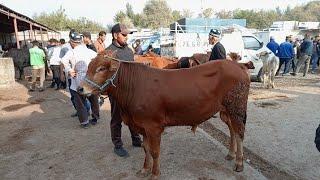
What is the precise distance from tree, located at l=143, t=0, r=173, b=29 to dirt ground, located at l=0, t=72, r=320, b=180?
5915 cm

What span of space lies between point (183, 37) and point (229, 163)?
11.1 meters

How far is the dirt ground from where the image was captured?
486cm

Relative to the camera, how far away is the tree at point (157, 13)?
219ft

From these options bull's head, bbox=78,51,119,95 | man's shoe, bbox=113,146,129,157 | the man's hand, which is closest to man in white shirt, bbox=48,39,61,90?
the man's hand

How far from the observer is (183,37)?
15.6m

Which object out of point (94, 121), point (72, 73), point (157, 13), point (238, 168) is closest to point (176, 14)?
point (157, 13)

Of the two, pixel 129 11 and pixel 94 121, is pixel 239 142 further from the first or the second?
pixel 129 11

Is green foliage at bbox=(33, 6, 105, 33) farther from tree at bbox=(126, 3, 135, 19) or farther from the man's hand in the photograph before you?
the man's hand

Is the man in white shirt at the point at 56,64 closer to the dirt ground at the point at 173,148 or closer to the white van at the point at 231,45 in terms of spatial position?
the dirt ground at the point at 173,148

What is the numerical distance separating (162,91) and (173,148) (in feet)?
Answer: 5.69

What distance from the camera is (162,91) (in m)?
4.31

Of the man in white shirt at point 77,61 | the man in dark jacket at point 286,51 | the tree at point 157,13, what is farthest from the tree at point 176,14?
the man in white shirt at point 77,61

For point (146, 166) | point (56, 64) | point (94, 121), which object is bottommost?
point (94, 121)

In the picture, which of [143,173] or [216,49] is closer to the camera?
[143,173]
